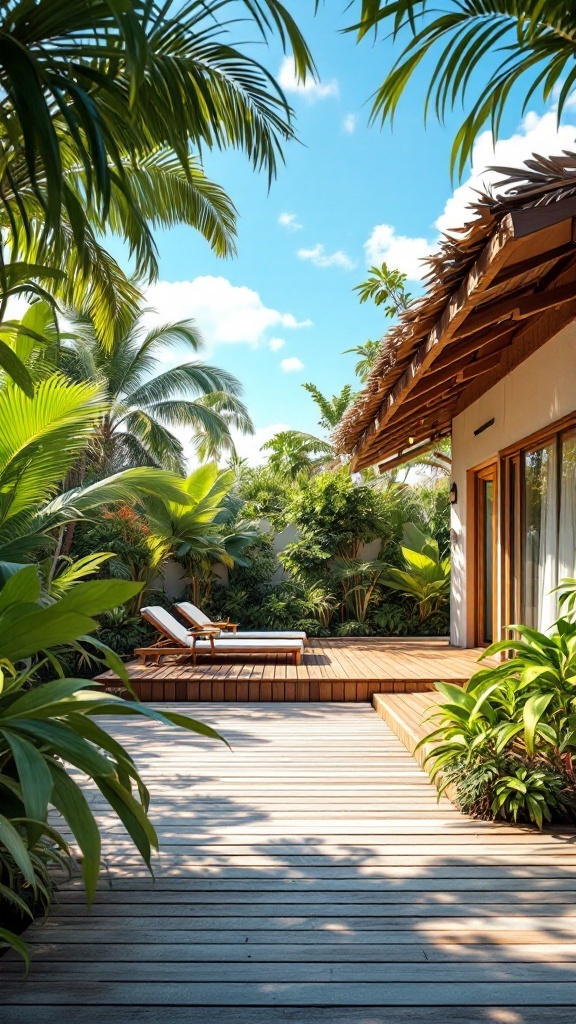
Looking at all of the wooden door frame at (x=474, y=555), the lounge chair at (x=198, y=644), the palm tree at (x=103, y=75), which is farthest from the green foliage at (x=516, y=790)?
the wooden door frame at (x=474, y=555)

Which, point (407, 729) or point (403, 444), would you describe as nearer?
point (407, 729)

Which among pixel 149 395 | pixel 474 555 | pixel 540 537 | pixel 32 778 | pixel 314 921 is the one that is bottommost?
pixel 314 921

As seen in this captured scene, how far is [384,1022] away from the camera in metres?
2.05

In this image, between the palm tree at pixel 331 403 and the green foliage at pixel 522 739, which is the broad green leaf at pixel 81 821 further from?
the palm tree at pixel 331 403

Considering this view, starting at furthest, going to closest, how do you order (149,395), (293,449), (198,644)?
(293,449) → (149,395) → (198,644)

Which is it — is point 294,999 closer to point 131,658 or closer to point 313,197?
point 131,658

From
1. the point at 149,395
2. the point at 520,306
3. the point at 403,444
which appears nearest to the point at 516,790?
the point at 520,306

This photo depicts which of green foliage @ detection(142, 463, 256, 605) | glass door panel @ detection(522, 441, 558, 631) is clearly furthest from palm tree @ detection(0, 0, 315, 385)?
green foliage @ detection(142, 463, 256, 605)

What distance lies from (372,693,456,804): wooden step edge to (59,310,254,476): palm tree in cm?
894

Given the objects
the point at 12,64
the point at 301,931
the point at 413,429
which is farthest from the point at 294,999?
the point at 413,429

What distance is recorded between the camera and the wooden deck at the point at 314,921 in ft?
7.04

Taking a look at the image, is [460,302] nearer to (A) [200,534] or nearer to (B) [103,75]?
(B) [103,75]

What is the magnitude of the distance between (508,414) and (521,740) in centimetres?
383

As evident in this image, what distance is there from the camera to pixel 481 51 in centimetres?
304
